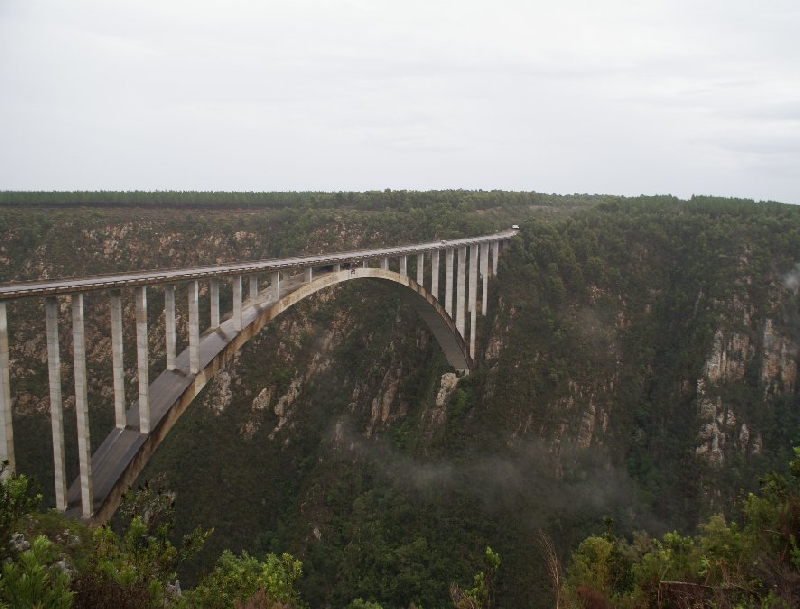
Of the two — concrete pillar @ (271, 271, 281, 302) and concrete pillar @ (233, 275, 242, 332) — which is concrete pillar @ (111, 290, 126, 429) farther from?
concrete pillar @ (271, 271, 281, 302)

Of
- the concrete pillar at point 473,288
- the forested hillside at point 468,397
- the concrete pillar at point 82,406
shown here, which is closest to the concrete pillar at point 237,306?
the concrete pillar at point 82,406

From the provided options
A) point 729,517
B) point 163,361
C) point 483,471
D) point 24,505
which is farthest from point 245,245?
point 24,505

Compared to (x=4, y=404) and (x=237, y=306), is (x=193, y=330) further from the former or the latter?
(x=4, y=404)

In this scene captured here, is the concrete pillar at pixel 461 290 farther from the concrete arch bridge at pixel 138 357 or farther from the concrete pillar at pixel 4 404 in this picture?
the concrete pillar at pixel 4 404

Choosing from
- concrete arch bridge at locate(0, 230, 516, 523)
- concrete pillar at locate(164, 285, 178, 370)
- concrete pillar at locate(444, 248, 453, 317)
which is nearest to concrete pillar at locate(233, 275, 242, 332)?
concrete arch bridge at locate(0, 230, 516, 523)

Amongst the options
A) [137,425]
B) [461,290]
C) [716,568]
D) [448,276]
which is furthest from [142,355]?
[461,290]

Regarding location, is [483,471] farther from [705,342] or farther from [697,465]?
[705,342]
